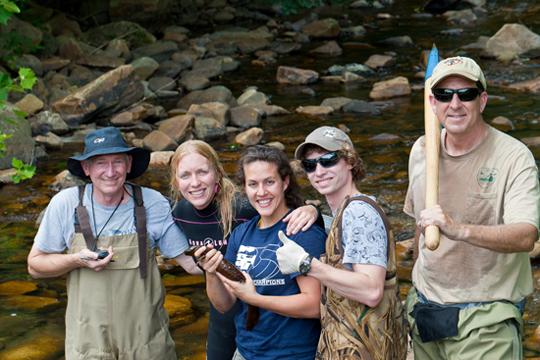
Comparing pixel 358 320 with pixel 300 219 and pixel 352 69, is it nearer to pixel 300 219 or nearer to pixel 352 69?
pixel 300 219

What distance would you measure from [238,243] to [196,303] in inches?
165

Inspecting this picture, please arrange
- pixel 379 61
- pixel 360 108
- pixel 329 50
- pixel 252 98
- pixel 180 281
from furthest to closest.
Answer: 1. pixel 329 50
2. pixel 379 61
3. pixel 252 98
4. pixel 360 108
5. pixel 180 281

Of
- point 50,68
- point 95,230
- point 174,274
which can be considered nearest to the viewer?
point 95,230

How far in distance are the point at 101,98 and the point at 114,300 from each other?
36.4 feet

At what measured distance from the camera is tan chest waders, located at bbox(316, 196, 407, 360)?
366 cm

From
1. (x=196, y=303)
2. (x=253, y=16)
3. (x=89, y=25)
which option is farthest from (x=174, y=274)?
(x=253, y=16)

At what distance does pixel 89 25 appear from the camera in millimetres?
21250

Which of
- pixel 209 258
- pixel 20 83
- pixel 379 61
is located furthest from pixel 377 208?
pixel 379 61

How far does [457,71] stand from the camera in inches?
146

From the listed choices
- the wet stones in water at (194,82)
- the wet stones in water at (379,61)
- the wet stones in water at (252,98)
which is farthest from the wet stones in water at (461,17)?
the wet stones in water at (252,98)

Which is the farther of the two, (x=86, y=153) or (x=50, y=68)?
(x=50, y=68)

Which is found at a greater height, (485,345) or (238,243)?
(238,243)

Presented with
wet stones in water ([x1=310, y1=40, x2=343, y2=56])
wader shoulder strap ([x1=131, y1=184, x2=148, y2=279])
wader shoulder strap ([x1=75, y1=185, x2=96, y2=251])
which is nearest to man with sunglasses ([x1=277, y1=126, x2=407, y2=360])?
wader shoulder strap ([x1=131, y1=184, x2=148, y2=279])

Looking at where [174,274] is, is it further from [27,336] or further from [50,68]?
[50,68]
